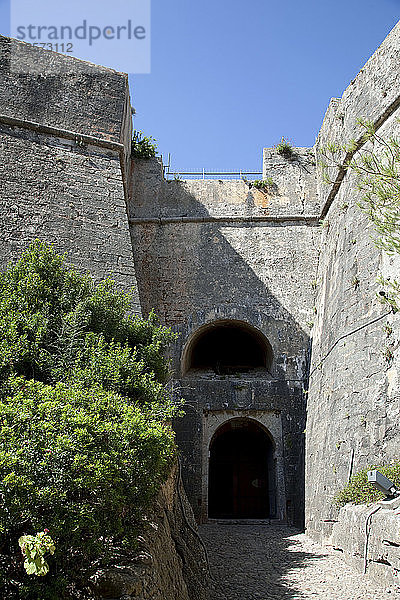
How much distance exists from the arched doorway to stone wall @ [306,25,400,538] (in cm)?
463

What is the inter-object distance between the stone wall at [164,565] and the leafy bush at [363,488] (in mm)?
2359

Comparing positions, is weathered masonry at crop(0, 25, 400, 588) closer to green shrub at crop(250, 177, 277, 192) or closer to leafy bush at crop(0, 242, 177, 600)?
green shrub at crop(250, 177, 277, 192)

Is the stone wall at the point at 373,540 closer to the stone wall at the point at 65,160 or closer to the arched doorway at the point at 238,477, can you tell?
the stone wall at the point at 65,160

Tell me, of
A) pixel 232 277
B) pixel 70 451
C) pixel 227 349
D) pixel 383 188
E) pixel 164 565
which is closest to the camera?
pixel 70 451

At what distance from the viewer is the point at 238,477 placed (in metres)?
14.9

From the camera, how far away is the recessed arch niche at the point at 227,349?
42.4 ft

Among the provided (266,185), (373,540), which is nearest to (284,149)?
(266,185)

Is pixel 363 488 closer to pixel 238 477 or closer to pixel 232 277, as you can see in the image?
pixel 232 277

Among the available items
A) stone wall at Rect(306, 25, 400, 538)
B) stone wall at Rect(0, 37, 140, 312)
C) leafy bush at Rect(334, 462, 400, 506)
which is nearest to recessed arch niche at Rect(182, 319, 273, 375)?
stone wall at Rect(306, 25, 400, 538)

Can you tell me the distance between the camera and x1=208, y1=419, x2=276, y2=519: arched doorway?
47.8 ft

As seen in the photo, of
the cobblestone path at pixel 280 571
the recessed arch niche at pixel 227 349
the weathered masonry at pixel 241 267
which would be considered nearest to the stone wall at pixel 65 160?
the weathered masonry at pixel 241 267

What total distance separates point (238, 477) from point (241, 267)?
6440mm

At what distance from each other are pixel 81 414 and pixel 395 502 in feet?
13.3

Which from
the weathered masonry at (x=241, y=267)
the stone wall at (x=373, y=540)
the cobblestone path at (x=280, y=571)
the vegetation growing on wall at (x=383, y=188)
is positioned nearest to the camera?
the vegetation growing on wall at (x=383, y=188)
